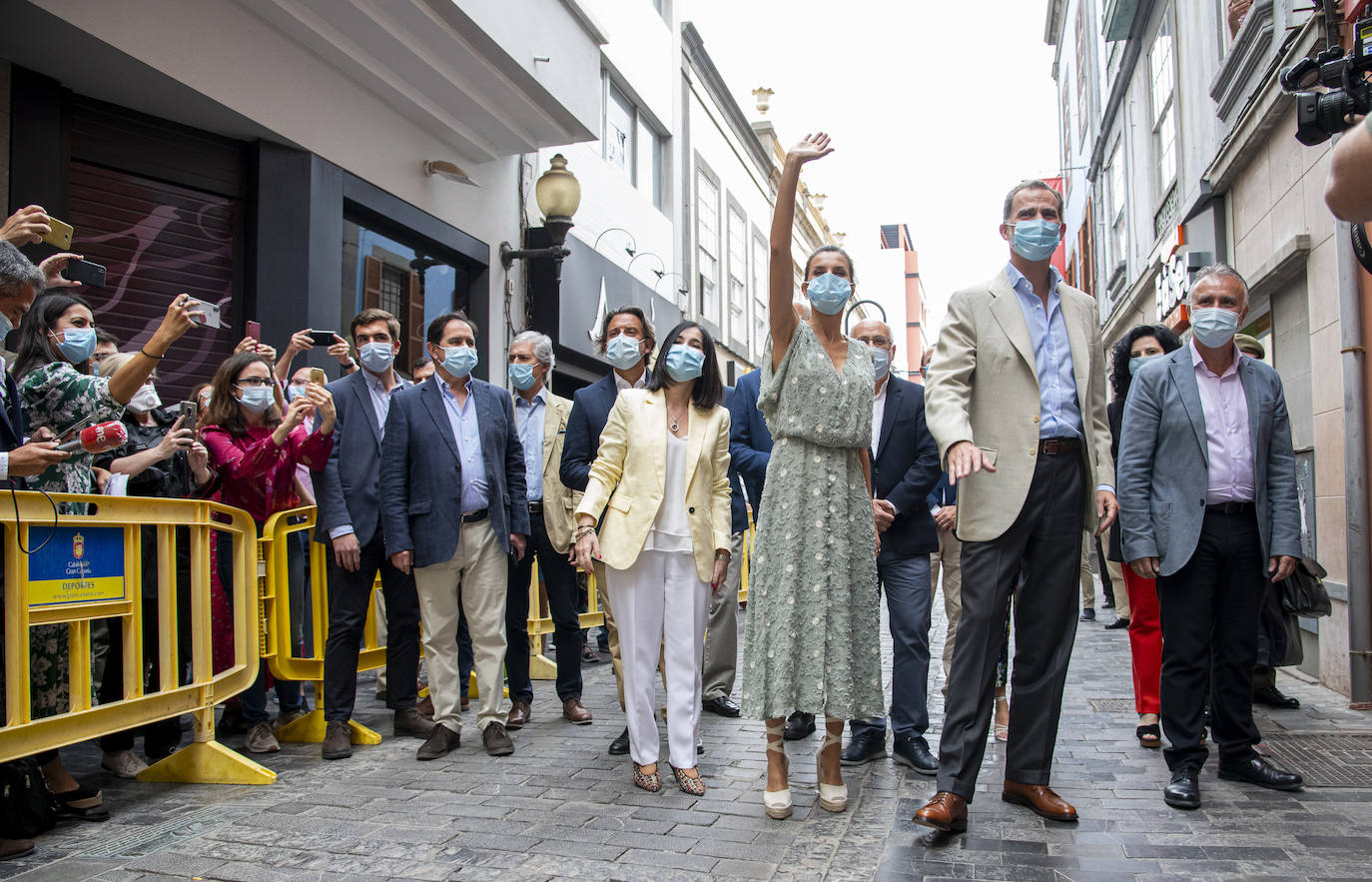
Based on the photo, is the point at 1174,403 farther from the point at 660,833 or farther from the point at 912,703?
the point at 660,833

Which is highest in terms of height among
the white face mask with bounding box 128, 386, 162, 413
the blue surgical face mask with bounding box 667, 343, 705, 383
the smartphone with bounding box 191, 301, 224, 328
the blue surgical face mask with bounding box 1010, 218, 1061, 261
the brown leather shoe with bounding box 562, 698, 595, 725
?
the smartphone with bounding box 191, 301, 224, 328

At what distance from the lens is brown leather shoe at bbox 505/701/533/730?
5750mm

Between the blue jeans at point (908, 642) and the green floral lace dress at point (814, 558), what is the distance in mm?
667

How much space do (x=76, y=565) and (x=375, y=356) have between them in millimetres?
2014

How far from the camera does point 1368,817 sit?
385 centimetres

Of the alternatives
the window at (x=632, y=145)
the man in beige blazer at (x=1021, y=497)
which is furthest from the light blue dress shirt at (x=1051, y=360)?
the window at (x=632, y=145)

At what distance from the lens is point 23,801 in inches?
148

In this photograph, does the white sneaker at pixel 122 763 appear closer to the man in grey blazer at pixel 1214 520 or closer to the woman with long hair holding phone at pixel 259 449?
the woman with long hair holding phone at pixel 259 449

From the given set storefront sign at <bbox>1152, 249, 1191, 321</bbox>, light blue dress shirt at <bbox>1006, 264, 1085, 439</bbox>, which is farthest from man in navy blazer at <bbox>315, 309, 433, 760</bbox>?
storefront sign at <bbox>1152, 249, 1191, 321</bbox>

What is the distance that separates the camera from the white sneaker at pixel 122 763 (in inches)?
188

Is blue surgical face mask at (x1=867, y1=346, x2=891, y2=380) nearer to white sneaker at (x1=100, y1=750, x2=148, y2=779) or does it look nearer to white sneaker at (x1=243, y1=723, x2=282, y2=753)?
white sneaker at (x1=243, y1=723, x2=282, y2=753)

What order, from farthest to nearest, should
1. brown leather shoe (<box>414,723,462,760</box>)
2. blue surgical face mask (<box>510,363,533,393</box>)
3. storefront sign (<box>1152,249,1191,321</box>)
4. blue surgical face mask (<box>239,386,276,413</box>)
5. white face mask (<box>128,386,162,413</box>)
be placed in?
storefront sign (<box>1152,249,1191,321</box>)
blue surgical face mask (<box>510,363,533,393</box>)
blue surgical face mask (<box>239,386,276,413</box>)
white face mask (<box>128,386,162,413</box>)
brown leather shoe (<box>414,723,462,760</box>)

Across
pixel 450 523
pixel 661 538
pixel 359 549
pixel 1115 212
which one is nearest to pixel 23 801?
pixel 359 549

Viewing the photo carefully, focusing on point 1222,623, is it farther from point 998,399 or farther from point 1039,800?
point 998,399
